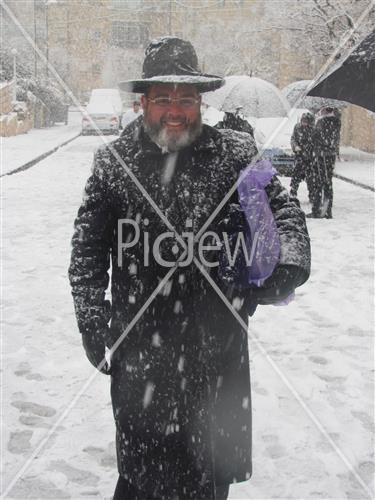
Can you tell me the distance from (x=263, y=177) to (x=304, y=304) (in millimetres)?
4342

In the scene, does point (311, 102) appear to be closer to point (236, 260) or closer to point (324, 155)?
point (324, 155)

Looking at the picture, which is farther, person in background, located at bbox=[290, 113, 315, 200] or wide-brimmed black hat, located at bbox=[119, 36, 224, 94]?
person in background, located at bbox=[290, 113, 315, 200]

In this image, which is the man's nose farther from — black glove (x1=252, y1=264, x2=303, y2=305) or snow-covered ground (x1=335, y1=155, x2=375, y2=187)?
snow-covered ground (x1=335, y1=155, x2=375, y2=187)

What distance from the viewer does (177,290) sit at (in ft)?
8.49

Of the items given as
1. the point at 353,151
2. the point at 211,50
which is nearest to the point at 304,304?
the point at 353,151

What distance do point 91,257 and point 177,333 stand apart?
476mm

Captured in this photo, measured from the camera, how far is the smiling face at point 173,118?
253cm

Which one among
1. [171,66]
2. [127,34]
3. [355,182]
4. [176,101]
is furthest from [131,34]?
[176,101]

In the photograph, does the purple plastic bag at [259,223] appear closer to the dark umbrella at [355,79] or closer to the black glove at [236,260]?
the black glove at [236,260]

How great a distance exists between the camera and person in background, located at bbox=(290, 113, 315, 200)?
39.5 feet

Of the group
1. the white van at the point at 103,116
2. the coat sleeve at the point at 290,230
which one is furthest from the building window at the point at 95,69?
the coat sleeve at the point at 290,230

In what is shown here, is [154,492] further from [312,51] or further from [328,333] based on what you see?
[312,51]

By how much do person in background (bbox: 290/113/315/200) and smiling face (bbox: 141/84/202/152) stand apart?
957 centimetres

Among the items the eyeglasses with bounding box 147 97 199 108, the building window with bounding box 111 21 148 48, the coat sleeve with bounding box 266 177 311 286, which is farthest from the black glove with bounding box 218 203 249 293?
the building window with bounding box 111 21 148 48
